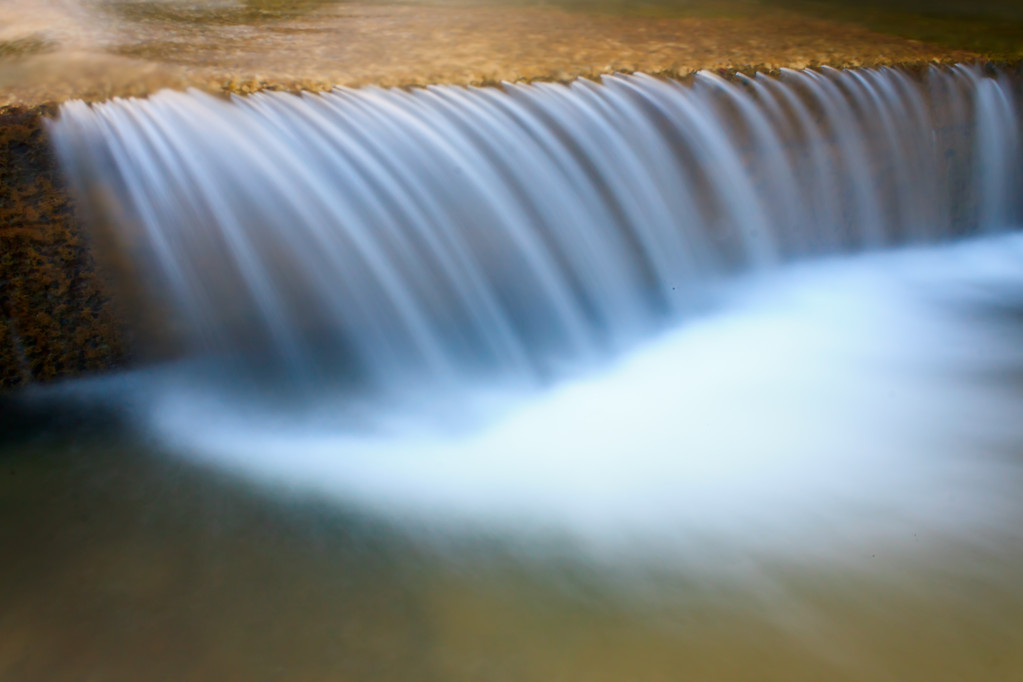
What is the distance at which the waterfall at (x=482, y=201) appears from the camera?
3.07m

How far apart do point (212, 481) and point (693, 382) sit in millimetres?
1875

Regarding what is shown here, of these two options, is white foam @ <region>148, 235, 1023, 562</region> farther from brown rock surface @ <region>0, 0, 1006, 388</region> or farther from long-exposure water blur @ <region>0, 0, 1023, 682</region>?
brown rock surface @ <region>0, 0, 1006, 388</region>

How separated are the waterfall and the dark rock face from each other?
0.31ft

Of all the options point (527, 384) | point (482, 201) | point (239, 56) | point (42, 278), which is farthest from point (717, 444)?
point (239, 56)

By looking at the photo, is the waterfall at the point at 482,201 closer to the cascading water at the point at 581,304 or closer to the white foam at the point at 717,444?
the cascading water at the point at 581,304

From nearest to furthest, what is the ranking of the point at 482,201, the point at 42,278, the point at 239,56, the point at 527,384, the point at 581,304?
the point at 42,278, the point at 527,384, the point at 482,201, the point at 581,304, the point at 239,56

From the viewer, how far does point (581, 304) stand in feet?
11.7

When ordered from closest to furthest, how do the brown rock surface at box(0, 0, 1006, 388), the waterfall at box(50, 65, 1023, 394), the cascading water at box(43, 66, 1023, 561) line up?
the cascading water at box(43, 66, 1023, 561) → the brown rock surface at box(0, 0, 1006, 388) → the waterfall at box(50, 65, 1023, 394)

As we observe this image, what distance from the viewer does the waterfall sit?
3072mm

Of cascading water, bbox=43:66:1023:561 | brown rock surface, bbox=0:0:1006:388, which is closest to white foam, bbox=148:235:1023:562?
cascading water, bbox=43:66:1023:561

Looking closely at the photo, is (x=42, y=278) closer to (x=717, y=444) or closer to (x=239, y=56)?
(x=239, y=56)

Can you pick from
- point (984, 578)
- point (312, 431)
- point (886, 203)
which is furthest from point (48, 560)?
point (886, 203)

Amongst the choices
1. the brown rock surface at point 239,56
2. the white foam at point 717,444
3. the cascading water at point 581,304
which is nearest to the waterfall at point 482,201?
the cascading water at point 581,304

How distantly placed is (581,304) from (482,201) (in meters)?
0.63
